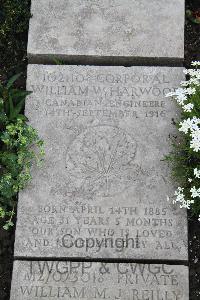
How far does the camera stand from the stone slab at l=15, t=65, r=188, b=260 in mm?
4734

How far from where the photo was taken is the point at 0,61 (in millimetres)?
5832

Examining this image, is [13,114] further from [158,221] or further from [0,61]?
[158,221]

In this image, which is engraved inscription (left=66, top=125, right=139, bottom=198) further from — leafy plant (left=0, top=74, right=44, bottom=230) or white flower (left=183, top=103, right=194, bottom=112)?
white flower (left=183, top=103, right=194, bottom=112)

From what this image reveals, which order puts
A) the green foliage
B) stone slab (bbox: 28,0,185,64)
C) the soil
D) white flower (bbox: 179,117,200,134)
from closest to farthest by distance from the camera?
white flower (bbox: 179,117,200,134), the soil, stone slab (bbox: 28,0,185,64), the green foliage

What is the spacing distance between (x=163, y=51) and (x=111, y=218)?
5.63 ft

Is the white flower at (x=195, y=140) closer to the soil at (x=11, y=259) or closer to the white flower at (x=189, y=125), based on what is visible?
the white flower at (x=189, y=125)

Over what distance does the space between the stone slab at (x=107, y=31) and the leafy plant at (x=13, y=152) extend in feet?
2.10

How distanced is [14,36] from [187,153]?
88.3 inches

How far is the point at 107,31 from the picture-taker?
5.54 meters

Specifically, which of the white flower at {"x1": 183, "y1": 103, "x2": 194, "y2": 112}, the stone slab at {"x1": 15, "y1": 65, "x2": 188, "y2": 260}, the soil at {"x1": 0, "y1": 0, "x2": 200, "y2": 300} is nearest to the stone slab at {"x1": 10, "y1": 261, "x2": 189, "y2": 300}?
the stone slab at {"x1": 15, "y1": 65, "x2": 188, "y2": 260}

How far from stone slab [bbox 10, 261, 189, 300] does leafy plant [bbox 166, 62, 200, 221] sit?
594mm

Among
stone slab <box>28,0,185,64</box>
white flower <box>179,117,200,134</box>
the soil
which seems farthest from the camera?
stone slab <box>28,0,185,64</box>

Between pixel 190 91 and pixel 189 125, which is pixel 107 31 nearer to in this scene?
pixel 190 91

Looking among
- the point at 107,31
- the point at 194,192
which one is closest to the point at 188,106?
the point at 194,192
